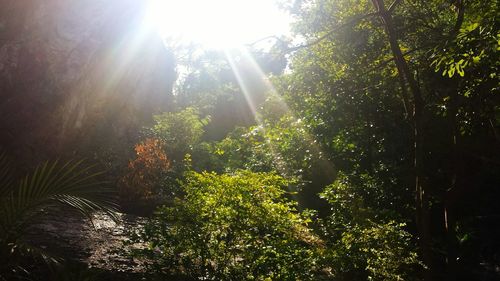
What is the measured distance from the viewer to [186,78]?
3475cm

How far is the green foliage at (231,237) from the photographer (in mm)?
4031

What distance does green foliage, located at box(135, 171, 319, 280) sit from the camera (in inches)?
159

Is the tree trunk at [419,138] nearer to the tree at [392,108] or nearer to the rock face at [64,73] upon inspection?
the tree at [392,108]

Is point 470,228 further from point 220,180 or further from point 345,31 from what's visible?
point 220,180

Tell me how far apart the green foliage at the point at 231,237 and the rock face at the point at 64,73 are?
7144mm

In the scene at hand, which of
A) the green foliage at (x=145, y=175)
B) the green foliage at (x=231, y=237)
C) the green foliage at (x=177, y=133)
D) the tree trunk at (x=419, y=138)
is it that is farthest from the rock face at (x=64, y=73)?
the tree trunk at (x=419, y=138)

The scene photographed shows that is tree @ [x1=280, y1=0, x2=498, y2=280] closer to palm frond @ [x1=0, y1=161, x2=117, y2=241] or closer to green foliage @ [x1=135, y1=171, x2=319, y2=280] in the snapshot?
green foliage @ [x1=135, y1=171, x2=319, y2=280]

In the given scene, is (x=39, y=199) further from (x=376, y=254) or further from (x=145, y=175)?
(x=145, y=175)

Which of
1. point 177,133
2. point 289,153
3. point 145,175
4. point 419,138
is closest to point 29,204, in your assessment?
point 419,138

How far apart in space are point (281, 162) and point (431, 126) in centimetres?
475

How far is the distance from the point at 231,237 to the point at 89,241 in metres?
3.07

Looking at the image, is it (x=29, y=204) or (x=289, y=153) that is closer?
(x=29, y=204)

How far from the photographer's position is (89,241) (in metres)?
6.16

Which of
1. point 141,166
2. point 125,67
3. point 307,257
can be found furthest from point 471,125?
point 125,67
